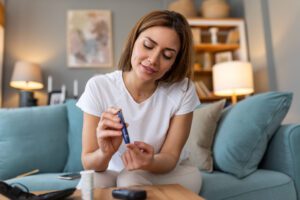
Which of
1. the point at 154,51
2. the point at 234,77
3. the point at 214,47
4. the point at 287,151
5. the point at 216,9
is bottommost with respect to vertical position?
the point at 287,151

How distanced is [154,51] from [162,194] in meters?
0.45

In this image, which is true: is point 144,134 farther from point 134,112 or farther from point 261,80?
point 261,80

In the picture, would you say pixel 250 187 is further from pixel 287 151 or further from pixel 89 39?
pixel 89 39

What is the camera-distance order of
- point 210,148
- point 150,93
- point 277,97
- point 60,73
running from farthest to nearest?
point 60,73 → point 210,148 → point 277,97 → point 150,93

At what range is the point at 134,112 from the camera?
975 mm

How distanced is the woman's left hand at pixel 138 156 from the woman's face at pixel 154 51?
0.90 ft

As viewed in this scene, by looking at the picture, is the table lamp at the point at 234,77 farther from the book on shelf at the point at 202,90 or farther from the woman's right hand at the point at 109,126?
the woman's right hand at the point at 109,126

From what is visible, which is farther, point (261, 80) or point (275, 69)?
point (261, 80)

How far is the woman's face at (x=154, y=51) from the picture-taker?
2.99 ft

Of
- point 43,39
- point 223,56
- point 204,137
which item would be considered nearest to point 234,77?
point 223,56

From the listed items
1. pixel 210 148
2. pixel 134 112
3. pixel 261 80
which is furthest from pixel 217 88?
pixel 134 112

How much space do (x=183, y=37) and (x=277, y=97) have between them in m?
0.51

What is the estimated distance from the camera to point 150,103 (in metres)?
1.00

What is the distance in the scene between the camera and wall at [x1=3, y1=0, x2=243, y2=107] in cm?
300
